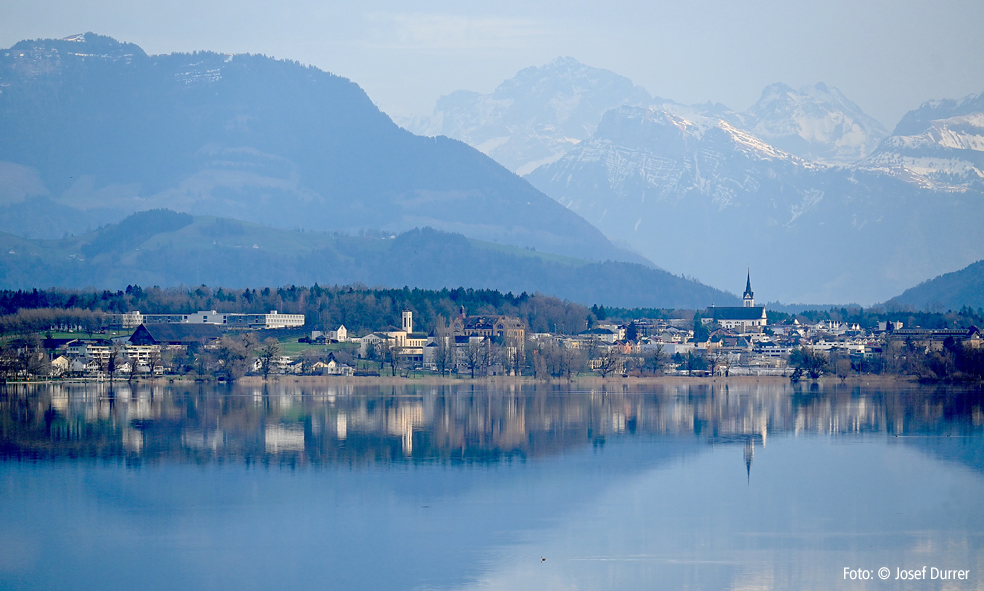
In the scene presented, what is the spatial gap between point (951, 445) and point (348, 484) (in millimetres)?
24375

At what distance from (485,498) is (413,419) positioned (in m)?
21.9

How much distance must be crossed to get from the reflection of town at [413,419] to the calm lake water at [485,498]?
284mm

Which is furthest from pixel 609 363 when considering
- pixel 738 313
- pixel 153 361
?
pixel 738 313

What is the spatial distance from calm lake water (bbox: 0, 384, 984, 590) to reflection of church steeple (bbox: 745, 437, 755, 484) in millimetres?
241

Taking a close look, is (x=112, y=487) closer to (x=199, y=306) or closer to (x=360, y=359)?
(x=360, y=359)

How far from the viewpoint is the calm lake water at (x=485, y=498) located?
28.1 metres

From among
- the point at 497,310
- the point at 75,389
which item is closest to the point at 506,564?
the point at 75,389

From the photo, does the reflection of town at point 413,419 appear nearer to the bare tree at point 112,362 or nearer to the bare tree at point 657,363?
the bare tree at point 112,362

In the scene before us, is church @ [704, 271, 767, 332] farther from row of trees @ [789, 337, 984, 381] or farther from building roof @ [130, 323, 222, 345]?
building roof @ [130, 323, 222, 345]

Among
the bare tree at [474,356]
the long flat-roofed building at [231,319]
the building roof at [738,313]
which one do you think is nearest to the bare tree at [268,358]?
the bare tree at [474,356]

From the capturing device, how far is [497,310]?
132250mm

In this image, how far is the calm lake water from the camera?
28125 mm

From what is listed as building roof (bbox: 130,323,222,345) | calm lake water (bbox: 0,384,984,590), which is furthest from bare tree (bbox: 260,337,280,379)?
calm lake water (bbox: 0,384,984,590)

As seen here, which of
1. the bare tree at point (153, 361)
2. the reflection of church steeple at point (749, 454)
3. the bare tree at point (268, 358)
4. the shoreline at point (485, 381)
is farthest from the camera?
the bare tree at point (268, 358)
